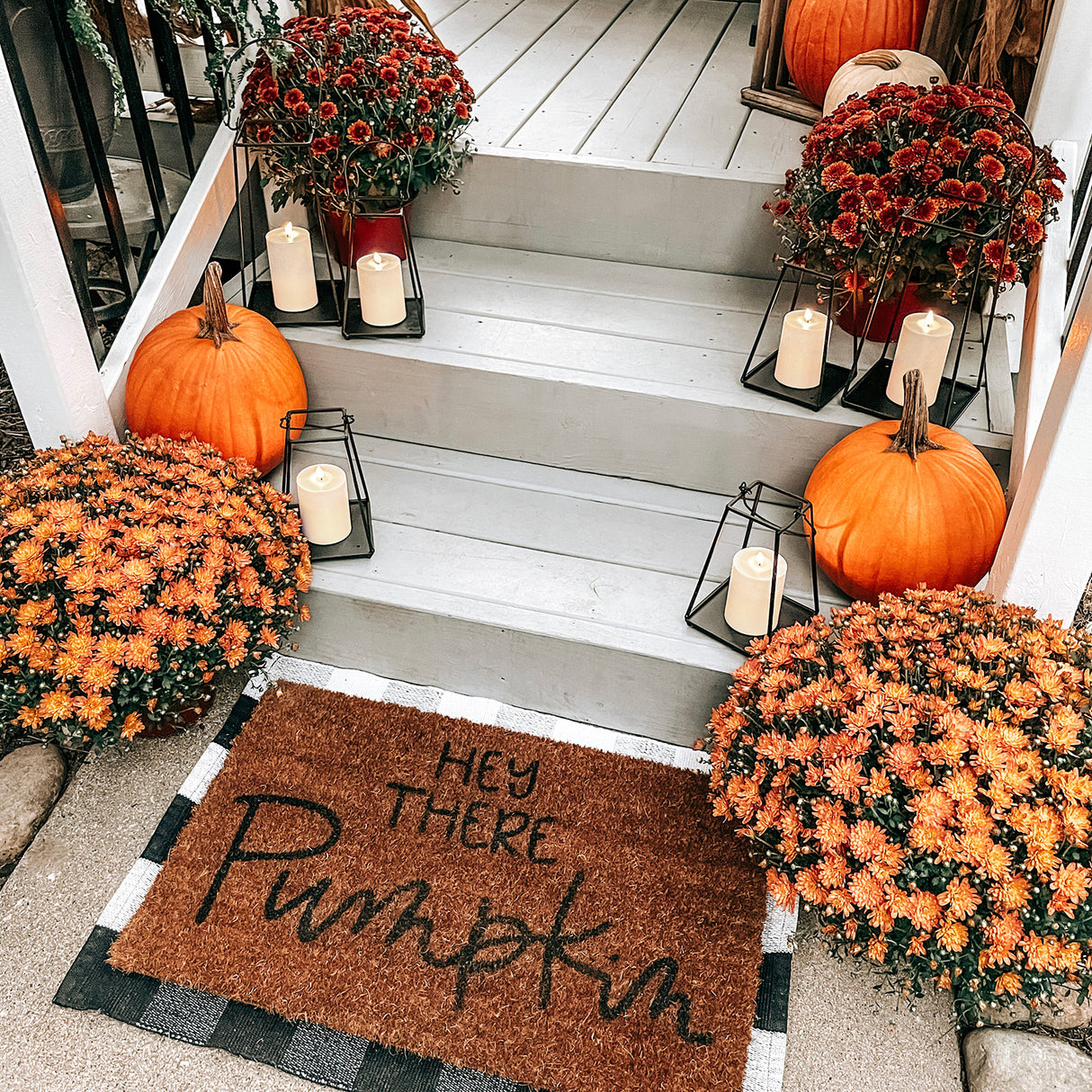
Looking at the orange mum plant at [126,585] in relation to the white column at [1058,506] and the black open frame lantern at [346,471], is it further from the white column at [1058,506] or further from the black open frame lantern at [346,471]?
the white column at [1058,506]

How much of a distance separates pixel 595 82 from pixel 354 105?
A: 957mm

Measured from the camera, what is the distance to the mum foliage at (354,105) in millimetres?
1844

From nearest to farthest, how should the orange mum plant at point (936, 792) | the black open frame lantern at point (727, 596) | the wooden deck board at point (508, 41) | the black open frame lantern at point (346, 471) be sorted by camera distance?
the orange mum plant at point (936, 792), the black open frame lantern at point (727, 596), the black open frame lantern at point (346, 471), the wooden deck board at point (508, 41)

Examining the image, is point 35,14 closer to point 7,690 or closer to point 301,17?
point 301,17

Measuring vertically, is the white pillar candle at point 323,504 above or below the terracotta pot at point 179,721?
above

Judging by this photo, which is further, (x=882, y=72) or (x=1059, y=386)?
(x=882, y=72)

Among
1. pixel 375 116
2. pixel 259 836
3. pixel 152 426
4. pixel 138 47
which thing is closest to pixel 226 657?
pixel 259 836

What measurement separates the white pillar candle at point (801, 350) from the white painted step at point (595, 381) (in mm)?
56

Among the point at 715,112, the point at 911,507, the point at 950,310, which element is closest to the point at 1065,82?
the point at 950,310

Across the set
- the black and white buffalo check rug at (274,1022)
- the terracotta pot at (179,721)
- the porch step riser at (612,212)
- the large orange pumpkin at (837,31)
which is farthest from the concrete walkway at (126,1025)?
the large orange pumpkin at (837,31)

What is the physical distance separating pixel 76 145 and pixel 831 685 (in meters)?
1.95

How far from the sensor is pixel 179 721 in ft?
5.41

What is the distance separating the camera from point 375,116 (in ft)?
6.09

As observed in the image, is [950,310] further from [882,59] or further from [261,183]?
[261,183]
